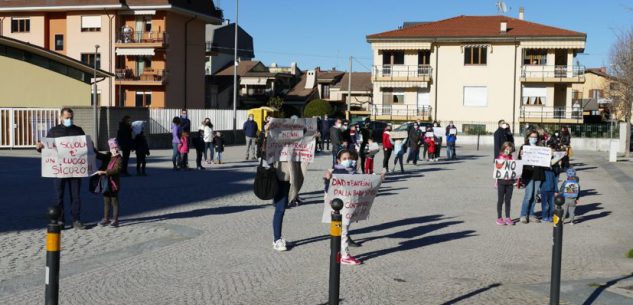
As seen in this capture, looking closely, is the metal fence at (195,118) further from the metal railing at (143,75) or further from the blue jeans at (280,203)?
the blue jeans at (280,203)

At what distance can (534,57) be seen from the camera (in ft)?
196

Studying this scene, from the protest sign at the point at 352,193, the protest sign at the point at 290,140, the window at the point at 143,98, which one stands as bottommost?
the protest sign at the point at 352,193

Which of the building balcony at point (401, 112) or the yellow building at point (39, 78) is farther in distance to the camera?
the building balcony at point (401, 112)

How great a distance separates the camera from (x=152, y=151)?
34750 mm

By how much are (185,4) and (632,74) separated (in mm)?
33442

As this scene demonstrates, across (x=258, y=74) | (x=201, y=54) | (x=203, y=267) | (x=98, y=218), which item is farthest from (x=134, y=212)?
(x=258, y=74)

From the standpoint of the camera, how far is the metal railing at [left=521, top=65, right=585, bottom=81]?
57.6 metres

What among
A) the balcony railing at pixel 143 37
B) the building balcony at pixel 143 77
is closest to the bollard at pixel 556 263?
the building balcony at pixel 143 77

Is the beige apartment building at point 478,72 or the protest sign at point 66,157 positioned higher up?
the beige apartment building at point 478,72

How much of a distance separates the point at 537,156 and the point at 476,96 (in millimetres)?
47219

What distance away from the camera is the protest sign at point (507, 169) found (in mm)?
13891

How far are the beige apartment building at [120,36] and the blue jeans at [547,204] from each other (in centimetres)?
4658

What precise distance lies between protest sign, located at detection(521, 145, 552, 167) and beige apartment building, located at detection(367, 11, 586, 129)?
4574 cm

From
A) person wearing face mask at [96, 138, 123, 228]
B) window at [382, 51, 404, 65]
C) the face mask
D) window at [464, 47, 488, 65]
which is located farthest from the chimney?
the face mask
